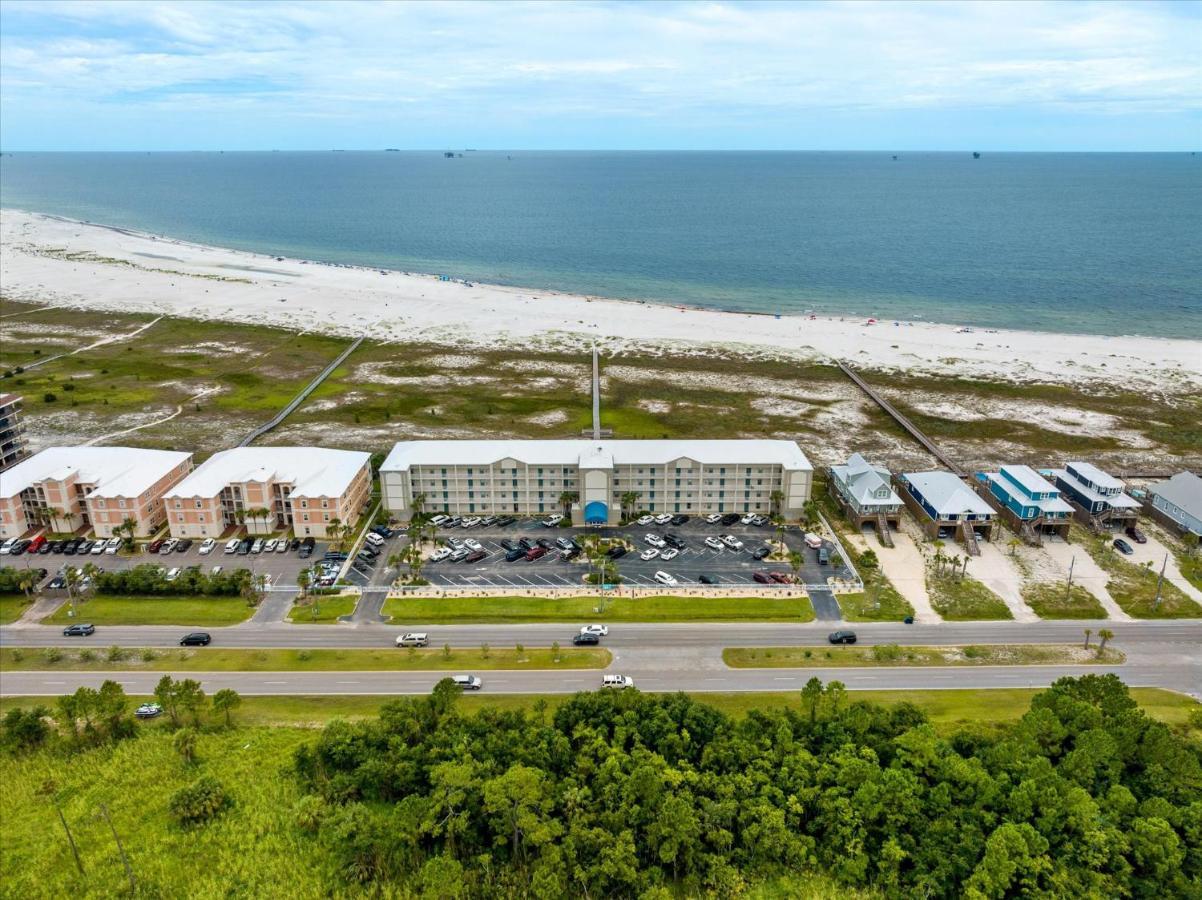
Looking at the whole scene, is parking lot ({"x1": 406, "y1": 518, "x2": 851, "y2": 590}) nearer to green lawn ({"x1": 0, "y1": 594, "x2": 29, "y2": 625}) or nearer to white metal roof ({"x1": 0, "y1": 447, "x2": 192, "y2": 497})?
white metal roof ({"x1": 0, "y1": 447, "x2": 192, "y2": 497})

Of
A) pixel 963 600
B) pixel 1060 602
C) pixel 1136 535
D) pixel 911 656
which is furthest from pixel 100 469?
pixel 1136 535

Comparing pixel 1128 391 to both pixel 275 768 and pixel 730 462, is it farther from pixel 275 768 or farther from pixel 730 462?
pixel 275 768

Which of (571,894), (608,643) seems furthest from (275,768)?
(608,643)

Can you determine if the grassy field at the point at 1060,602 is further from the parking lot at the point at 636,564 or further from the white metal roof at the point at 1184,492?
the white metal roof at the point at 1184,492

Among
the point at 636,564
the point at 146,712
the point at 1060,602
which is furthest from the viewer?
the point at 636,564

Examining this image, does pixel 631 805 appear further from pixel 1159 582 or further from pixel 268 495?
pixel 268 495
